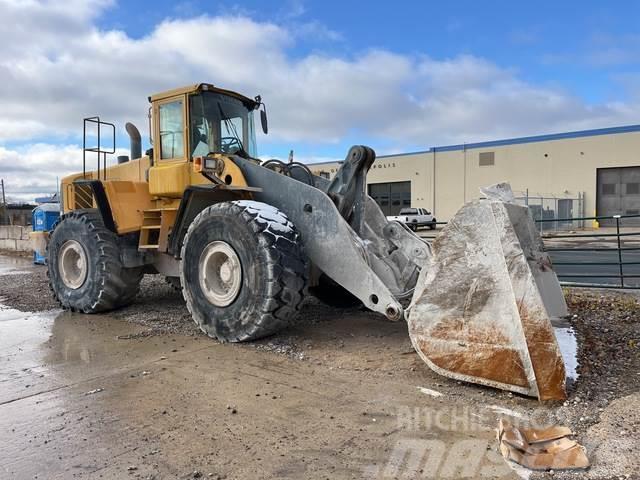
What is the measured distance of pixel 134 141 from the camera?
27.0ft

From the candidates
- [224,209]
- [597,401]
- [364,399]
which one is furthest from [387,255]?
[597,401]

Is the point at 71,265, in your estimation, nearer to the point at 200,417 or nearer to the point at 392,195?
the point at 200,417

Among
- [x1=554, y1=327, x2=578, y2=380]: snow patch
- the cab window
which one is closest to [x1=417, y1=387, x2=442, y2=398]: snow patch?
[x1=554, y1=327, x2=578, y2=380]: snow patch

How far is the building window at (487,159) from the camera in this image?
42.0 m

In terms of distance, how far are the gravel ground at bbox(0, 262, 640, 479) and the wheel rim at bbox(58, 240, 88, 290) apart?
72cm

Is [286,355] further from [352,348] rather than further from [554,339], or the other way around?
[554,339]

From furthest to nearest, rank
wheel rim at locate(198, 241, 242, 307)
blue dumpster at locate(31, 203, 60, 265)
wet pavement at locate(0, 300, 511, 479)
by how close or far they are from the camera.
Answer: blue dumpster at locate(31, 203, 60, 265) → wheel rim at locate(198, 241, 242, 307) → wet pavement at locate(0, 300, 511, 479)

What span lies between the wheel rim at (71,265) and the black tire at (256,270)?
290cm

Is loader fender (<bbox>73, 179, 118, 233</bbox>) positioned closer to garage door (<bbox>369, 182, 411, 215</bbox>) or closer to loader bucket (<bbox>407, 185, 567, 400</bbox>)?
loader bucket (<bbox>407, 185, 567, 400</bbox>)

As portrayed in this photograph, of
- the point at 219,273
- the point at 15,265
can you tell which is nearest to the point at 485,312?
the point at 219,273

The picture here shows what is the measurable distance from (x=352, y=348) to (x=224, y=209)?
6.34 feet

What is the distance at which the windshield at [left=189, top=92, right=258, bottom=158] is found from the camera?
6727 millimetres

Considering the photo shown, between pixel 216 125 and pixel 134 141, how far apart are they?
6.66 ft

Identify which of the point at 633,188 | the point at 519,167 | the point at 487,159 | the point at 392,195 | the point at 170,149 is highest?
the point at 487,159
